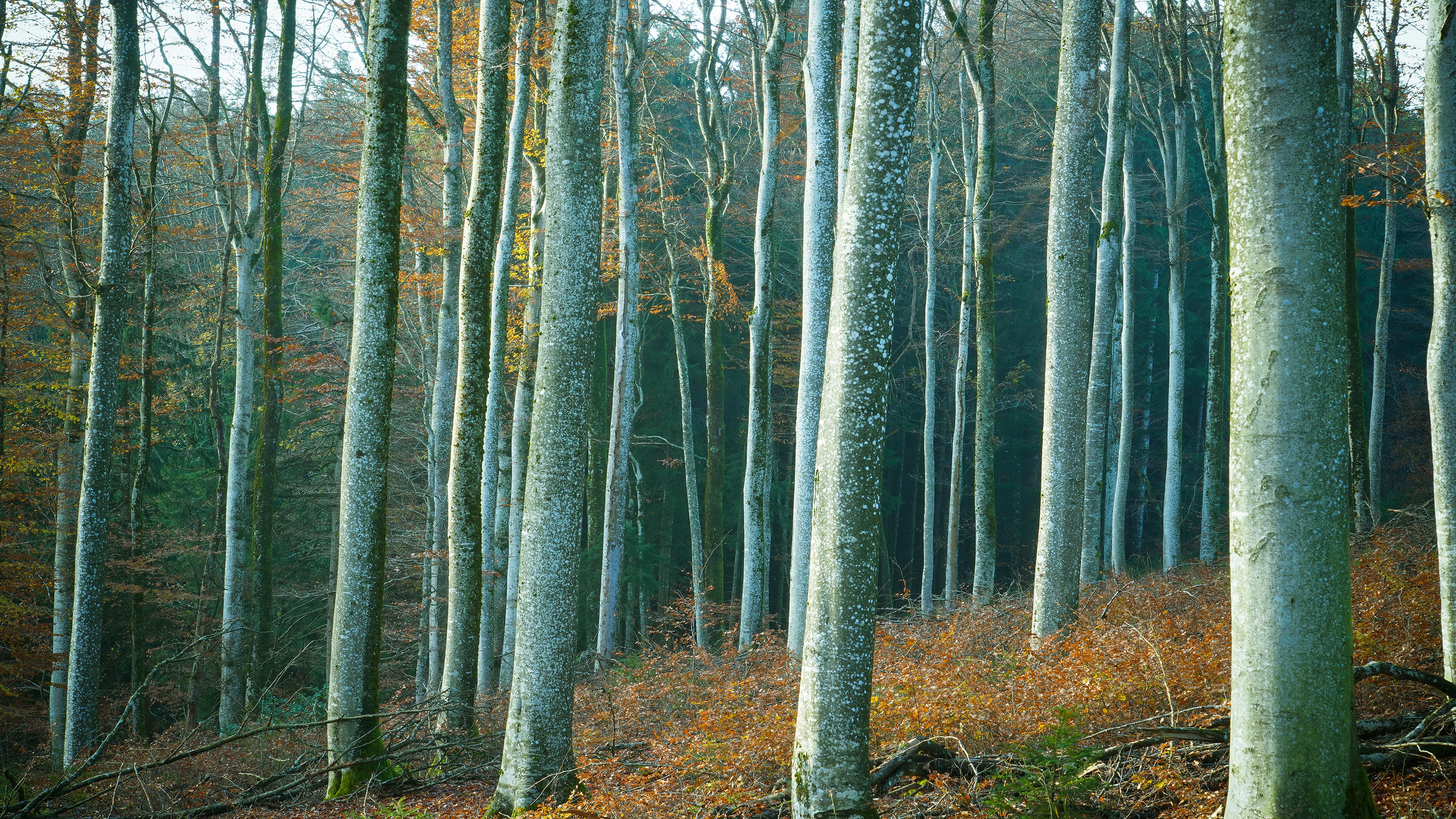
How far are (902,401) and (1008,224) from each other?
264 inches

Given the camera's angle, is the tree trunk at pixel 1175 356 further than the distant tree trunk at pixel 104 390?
Yes

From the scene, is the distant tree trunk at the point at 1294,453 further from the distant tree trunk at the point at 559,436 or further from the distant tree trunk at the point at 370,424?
the distant tree trunk at the point at 370,424

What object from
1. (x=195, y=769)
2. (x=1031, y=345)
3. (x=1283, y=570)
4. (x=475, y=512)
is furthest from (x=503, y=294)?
(x=1031, y=345)

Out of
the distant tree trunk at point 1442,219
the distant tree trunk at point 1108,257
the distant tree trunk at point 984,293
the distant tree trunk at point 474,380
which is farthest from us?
the distant tree trunk at point 984,293

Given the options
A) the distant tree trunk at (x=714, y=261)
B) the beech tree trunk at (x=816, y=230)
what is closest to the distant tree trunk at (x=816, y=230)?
the beech tree trunk at (x=816, y=230)

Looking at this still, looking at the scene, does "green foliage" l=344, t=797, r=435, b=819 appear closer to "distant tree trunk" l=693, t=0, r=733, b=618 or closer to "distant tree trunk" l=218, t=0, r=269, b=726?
"distant tree trunk" l=218, t=0, r=269, b=726

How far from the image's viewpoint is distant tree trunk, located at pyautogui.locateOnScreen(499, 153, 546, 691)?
1270 centimetres

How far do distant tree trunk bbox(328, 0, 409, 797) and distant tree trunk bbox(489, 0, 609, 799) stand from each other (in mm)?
1689

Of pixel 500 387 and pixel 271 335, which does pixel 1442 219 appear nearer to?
pixel 500 387

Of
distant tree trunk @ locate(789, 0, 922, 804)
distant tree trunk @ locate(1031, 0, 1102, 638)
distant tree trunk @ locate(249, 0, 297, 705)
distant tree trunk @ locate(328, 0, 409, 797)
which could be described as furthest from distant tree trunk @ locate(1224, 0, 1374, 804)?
distant tree trunk @ locate(249, 0, 297, 705)

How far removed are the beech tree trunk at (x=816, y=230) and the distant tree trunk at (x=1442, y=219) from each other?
455 centimetres

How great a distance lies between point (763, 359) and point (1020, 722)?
799 centimetres

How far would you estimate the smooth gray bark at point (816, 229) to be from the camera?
26.5ft

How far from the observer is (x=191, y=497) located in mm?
18156
